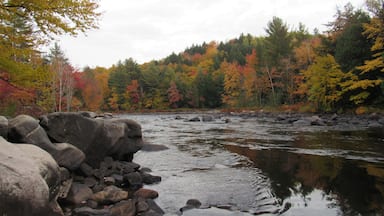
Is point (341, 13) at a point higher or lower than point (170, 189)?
higher

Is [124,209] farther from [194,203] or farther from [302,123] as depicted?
[302,123]

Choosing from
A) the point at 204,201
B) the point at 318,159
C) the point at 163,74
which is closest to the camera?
the point at 204,201

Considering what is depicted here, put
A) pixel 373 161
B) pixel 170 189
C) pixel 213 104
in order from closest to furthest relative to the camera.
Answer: pixel 170 189
pixel 373 161
pixel 213 104

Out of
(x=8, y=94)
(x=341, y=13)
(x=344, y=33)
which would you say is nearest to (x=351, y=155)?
(x=8, y=94)

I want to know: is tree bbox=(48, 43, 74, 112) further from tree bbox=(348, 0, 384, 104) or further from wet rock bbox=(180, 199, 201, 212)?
wet rock bbox=(180, 199, 201, 212)

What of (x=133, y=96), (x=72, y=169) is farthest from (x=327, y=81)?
(x=133, y=96)

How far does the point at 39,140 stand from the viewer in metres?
7.71

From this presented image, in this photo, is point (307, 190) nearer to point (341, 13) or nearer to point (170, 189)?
point (170, 189)

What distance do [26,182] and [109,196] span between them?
102 inches

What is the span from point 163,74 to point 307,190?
70.4m

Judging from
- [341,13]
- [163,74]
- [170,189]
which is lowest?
[170,189]

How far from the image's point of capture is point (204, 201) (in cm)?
735

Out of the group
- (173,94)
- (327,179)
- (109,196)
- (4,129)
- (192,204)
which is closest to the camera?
(192,204)

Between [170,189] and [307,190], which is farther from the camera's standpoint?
[170,189]
